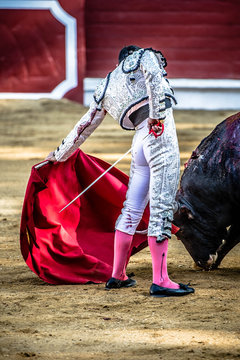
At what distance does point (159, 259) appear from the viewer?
10.1ft

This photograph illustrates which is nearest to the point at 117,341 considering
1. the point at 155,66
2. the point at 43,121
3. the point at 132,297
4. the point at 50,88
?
the point at 132,297

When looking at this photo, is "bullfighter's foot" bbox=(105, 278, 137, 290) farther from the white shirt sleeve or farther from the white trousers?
the white shirt sleeve

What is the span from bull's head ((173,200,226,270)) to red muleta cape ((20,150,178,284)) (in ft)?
0.71

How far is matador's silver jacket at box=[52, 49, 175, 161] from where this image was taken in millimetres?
2902

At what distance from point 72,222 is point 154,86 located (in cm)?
102

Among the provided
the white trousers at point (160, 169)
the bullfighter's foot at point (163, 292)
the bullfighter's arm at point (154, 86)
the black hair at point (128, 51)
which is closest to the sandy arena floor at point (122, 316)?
the bullfighter's foot at point (163, 292)

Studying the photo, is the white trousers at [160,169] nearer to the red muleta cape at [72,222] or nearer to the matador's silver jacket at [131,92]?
the matador's silver jacket at [131,92]

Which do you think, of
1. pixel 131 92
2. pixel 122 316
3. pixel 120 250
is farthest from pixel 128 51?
pixel 122 316

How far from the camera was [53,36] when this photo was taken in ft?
34.8

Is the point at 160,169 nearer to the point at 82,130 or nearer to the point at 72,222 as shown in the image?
the point at 82,130

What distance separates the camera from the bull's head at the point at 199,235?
3637 millimetres

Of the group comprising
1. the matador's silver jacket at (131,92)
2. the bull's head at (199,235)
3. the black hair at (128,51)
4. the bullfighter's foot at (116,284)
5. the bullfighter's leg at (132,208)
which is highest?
the black hair at (128,51)

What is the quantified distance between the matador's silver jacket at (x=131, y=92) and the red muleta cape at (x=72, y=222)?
39 centimetres

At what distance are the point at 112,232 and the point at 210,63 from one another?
304 inches
